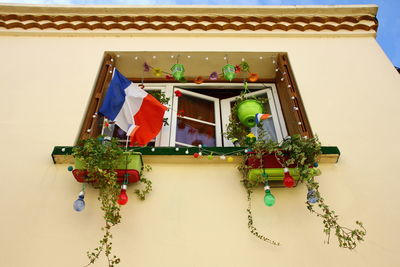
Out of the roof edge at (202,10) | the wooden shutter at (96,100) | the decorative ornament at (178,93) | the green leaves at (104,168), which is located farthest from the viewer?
→ the roof edge at (202,10)

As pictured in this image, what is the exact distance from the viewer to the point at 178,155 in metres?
2.78

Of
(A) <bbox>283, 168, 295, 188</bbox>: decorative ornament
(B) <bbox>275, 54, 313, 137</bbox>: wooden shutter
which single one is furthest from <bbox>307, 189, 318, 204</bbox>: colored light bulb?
(B) <bbox>275, 54, 313, 137</bbox>: wooden shutter

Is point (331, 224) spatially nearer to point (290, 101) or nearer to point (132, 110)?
point (290, 101)

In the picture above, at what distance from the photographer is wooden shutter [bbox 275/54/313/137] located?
3.17 metres

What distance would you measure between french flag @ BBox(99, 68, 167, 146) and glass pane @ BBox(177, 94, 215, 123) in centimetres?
67

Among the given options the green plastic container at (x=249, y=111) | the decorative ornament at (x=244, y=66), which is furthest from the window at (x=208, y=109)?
the green plastic container at (x=249, y=111)

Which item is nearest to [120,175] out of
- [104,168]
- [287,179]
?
[104,168]

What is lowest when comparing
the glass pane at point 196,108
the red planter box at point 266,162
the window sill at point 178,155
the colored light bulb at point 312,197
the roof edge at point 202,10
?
the colored light bulb at point 312,197

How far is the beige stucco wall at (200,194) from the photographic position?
2258mm

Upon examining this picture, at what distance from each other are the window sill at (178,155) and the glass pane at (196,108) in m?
1.16

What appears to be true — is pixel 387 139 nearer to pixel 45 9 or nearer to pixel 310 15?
pixel 310 15

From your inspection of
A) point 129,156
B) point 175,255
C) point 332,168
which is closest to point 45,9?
point 129,156

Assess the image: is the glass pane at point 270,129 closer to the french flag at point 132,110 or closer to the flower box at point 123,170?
the french flag at point 132,110

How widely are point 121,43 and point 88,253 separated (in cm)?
283
